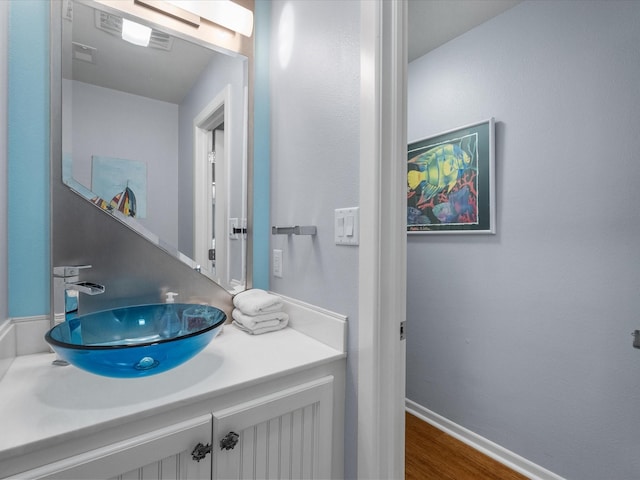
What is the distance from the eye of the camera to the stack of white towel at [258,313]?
48.0 inches

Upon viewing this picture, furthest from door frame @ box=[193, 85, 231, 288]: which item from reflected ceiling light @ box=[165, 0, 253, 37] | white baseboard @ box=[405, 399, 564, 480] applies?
white baseboard @ box=[405, 399, 564, 480]

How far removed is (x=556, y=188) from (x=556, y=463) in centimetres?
128

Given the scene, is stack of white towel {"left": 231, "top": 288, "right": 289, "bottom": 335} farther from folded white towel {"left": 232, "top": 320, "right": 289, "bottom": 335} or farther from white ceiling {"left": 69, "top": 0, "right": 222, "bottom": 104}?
white ceiling {"left": 69, "top": 0, "right": 222, "bottom": 104}

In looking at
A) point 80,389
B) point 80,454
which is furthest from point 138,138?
point 80,454

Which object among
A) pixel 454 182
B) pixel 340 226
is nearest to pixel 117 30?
pixel 340 226

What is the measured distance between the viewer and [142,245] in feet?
3.89

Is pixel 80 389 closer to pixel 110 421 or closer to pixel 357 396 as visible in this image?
pixel 110 421

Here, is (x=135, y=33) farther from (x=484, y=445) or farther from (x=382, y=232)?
(x=484, y=445)

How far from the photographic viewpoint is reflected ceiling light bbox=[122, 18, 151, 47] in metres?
1.18

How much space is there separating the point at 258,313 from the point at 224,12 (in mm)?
1207

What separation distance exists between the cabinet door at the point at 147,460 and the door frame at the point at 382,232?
468 mm

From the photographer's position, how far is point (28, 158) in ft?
3.30

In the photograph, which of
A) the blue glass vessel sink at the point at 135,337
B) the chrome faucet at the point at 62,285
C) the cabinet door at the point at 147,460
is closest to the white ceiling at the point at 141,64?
the chrome faucet at the point at 62,285

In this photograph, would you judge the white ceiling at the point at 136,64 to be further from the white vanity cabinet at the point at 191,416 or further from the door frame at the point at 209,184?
the white vanity cabinet at the point at 191,416
